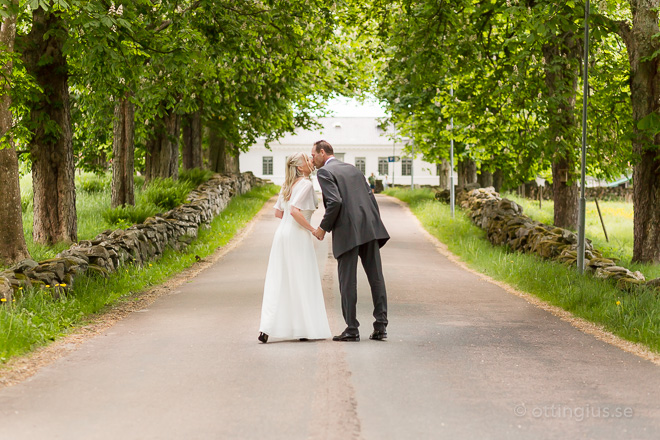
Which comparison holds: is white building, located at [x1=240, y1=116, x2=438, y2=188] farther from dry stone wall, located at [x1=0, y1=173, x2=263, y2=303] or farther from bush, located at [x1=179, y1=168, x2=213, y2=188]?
dry stone wall, located at [x1=0, y1=173, x2=263, y2=303]

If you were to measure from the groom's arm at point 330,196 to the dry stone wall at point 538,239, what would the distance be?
4.59 meters

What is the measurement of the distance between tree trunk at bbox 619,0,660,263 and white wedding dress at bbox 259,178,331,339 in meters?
7.17

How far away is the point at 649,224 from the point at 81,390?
1132 cm

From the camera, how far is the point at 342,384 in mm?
6543

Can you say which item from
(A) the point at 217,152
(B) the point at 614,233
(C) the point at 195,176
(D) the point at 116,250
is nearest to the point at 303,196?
(D) the point at 116,250

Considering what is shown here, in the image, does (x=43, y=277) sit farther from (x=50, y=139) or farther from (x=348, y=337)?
(x=50, y=139)

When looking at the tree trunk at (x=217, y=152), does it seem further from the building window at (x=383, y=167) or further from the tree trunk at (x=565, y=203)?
the building window at (x=383, y=167)

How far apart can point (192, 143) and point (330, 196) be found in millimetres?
24841

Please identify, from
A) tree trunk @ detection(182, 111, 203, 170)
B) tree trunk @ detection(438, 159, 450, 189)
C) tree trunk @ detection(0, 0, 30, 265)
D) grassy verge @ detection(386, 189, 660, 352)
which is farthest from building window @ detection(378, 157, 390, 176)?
tree trunk @ detection(0, 0, 30, 265)

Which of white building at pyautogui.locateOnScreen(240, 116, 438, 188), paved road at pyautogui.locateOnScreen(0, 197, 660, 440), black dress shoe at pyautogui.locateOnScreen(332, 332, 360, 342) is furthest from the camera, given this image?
white building at pyautogui.locateOnScreen(240, 116, 438, 188)

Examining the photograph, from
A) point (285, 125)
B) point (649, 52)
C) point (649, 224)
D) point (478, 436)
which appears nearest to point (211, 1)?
point (649, 52)

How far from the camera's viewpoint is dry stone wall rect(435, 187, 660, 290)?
11984mm

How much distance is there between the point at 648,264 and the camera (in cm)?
1484

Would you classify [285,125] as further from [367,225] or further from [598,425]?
[598,425]
